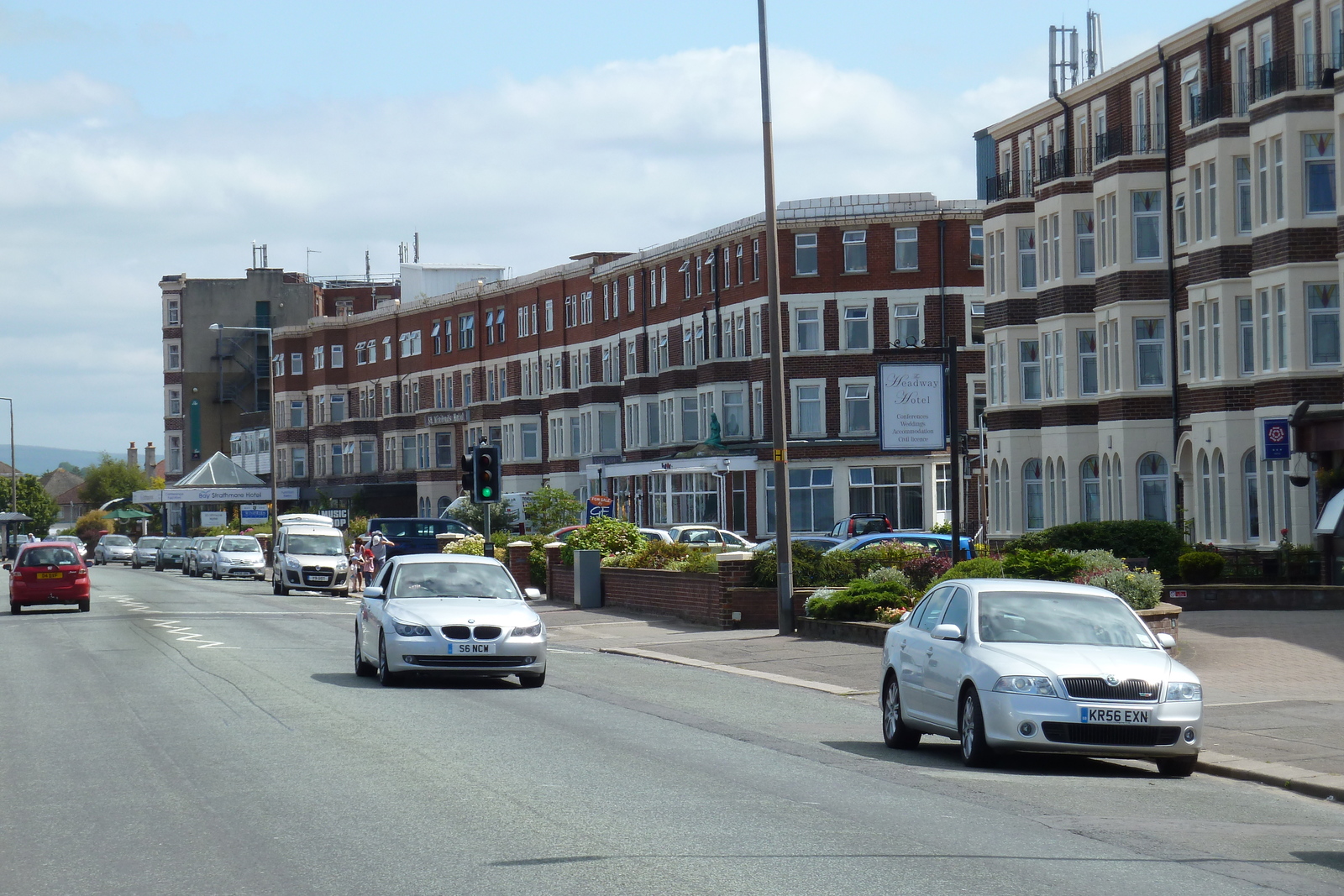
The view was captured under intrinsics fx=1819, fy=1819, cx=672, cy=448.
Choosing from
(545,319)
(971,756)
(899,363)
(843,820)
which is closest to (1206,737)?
(971,756)

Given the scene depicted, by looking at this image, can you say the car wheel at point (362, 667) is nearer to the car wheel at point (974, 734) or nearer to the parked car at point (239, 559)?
the car wheel at point (974, 734)

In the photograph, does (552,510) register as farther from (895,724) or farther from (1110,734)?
(1110,734)

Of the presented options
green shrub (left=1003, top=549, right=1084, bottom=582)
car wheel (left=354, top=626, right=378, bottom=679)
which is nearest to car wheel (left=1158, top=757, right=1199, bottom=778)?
green shrub (left=1003, top=549, right=1084, bottom=582)

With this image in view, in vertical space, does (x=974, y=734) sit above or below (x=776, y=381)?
below

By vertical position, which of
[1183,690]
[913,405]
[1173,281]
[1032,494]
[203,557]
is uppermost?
[1173,281]

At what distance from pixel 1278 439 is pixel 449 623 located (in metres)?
21.1

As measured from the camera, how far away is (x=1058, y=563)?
23078 mm

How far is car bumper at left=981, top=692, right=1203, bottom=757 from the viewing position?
12695 millimetres

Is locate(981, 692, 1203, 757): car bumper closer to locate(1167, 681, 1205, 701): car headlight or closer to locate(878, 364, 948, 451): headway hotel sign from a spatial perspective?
locate(1167, 681, 1205, 701): car headlight

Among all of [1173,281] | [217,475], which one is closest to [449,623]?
[1173,281]

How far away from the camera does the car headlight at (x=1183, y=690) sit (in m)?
12.8

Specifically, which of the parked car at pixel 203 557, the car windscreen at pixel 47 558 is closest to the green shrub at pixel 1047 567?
the car windscreen at pixel 47 558

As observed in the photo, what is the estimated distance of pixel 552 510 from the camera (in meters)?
53.8

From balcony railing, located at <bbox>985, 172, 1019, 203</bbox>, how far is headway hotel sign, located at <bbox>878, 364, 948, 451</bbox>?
20.5 metres
